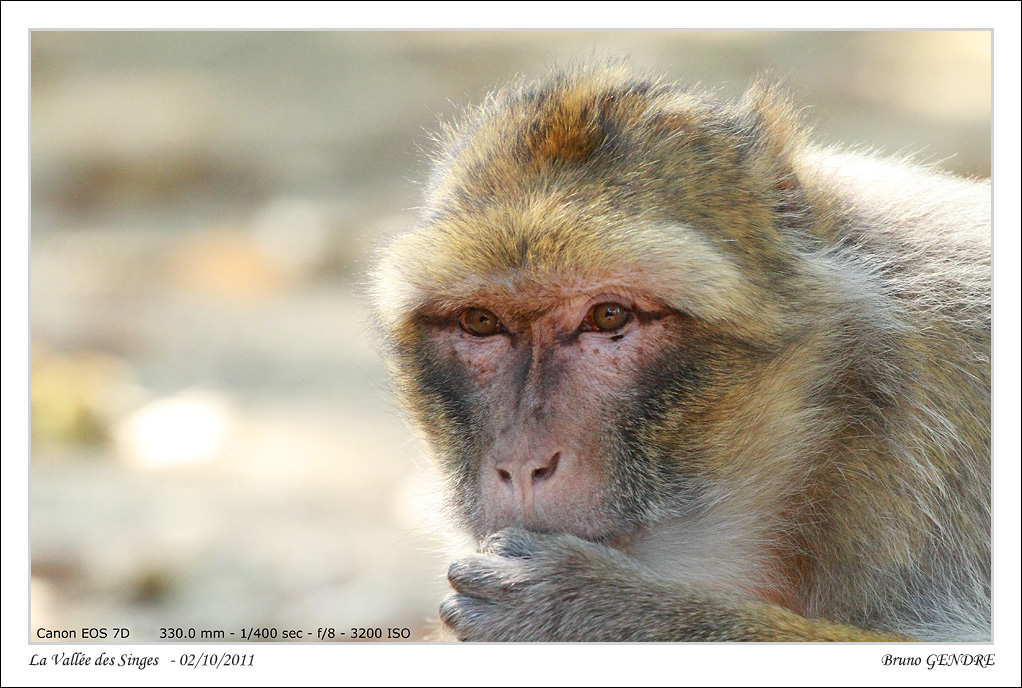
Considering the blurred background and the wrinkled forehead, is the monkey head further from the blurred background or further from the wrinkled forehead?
the blurred background

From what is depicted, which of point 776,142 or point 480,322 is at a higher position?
point 776,142

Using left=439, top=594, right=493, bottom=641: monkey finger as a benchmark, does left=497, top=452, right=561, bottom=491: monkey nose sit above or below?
above

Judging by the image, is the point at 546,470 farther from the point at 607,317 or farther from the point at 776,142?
the point at 776,142

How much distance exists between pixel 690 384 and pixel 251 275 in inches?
172

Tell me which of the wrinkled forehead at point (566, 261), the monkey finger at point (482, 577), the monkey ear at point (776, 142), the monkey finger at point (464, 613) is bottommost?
the monkey finger at point (464, 613)

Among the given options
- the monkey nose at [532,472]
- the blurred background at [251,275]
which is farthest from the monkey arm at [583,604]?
the blurred background at [251,275]

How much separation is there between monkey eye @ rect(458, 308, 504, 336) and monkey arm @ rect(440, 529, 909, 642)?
0.63 metres

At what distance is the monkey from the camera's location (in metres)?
2.62

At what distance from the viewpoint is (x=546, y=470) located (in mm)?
2562

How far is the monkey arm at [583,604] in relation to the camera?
8.48 ft

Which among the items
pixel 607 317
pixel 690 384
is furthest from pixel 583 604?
pixel 607 317

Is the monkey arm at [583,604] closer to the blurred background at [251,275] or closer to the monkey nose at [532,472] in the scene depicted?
the monkey nose at [532,472]

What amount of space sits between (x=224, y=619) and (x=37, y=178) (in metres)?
1.73
